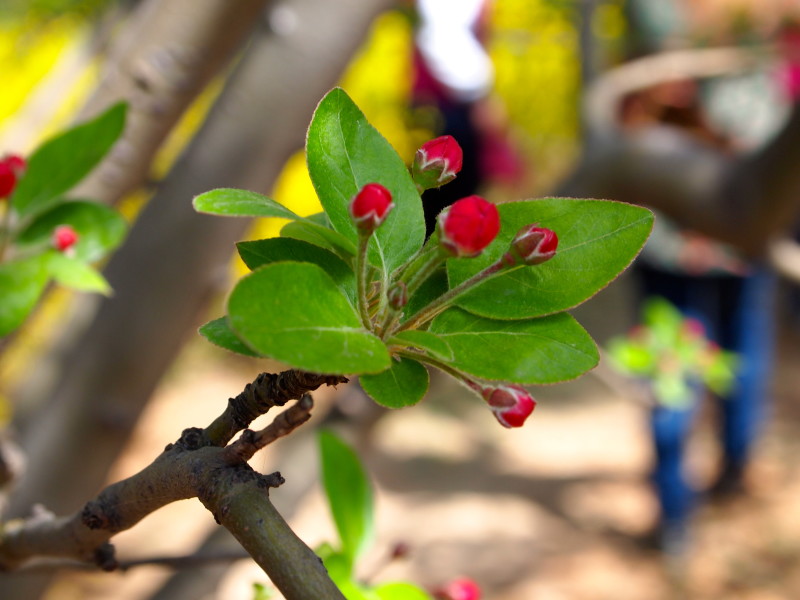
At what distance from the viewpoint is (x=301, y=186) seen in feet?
11.9

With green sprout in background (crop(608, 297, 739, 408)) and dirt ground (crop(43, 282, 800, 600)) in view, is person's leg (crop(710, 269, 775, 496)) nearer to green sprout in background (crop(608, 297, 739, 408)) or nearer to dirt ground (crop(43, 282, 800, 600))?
dirt ground (crop(43, 282, 800, 600))

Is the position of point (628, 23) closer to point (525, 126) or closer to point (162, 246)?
point (162, 246)

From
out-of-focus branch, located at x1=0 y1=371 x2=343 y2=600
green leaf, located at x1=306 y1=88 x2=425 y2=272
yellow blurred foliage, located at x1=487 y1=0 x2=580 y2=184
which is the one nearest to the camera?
out-of-focus branch, located at x1=0 y1=371 x2=343 y2=600

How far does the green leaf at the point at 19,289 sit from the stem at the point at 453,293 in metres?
0.28

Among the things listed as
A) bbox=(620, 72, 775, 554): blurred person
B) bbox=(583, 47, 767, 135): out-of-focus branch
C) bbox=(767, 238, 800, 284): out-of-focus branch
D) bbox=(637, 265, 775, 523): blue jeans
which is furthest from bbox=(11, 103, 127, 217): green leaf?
bbox=(637, 265, 775, 523): blue jeans

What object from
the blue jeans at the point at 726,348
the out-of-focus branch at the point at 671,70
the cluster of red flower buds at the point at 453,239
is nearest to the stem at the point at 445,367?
the cluster of red flower buds at the point at 453,239

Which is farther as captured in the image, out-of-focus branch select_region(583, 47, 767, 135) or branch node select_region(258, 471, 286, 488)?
out-of-focus branch select_region(583, 47, 767, 135)

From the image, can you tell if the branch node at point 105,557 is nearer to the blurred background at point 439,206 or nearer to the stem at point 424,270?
the blurred background at point 439,206

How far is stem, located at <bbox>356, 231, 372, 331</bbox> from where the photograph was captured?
343mm

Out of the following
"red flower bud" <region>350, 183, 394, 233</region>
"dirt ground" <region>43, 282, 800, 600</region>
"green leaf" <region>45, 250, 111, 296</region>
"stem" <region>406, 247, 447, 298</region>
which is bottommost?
"dirt ground" <region>43, 282, 800, 600</region>

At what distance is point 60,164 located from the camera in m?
0.58

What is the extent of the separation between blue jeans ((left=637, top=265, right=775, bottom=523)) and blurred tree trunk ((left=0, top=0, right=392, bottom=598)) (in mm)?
2034

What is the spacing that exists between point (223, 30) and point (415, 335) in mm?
730

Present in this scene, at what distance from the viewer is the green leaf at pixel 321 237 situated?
343 mm
